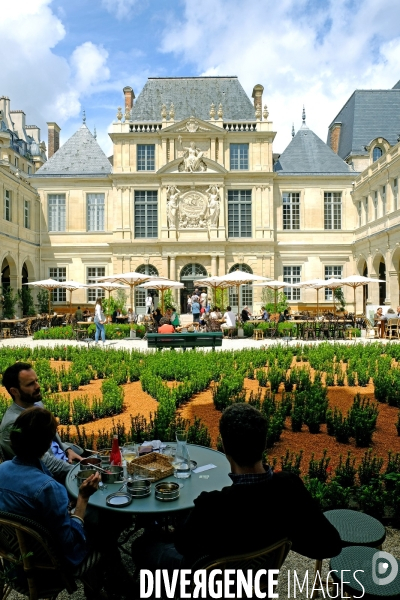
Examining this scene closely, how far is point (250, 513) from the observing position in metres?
2.09

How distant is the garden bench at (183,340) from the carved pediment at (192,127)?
58.6 feet

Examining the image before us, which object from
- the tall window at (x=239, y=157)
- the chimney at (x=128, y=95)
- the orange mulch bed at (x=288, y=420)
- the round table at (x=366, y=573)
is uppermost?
the chimney at (x=128, y=95)

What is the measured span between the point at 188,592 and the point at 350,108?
3427 centimetres

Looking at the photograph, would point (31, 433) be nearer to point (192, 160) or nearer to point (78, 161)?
point (192, 160)

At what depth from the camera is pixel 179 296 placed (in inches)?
1109

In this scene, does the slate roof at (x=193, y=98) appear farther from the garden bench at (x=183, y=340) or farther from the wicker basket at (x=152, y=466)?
the wicker basket at (x=152, y=466)

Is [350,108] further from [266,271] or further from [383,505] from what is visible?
[383,505]

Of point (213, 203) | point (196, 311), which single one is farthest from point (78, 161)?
point (196, 311)

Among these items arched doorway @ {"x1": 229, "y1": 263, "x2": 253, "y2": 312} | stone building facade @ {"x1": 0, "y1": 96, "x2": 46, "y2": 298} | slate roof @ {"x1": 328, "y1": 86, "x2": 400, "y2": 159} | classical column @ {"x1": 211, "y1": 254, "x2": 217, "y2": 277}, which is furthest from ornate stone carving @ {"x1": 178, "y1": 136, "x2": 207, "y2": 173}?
slate roof @ {"x1": 328, "y1": 86, "x2": 400, "y2": 159}

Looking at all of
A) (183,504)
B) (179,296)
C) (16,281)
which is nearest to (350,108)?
(179,296)

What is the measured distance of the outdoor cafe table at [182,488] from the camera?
2729 millimetres

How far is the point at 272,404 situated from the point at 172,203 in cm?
2242

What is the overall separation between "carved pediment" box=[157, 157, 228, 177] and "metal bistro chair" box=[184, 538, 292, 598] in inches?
1064

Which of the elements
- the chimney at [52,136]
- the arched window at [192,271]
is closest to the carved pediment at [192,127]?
the arched window at [192,271]
